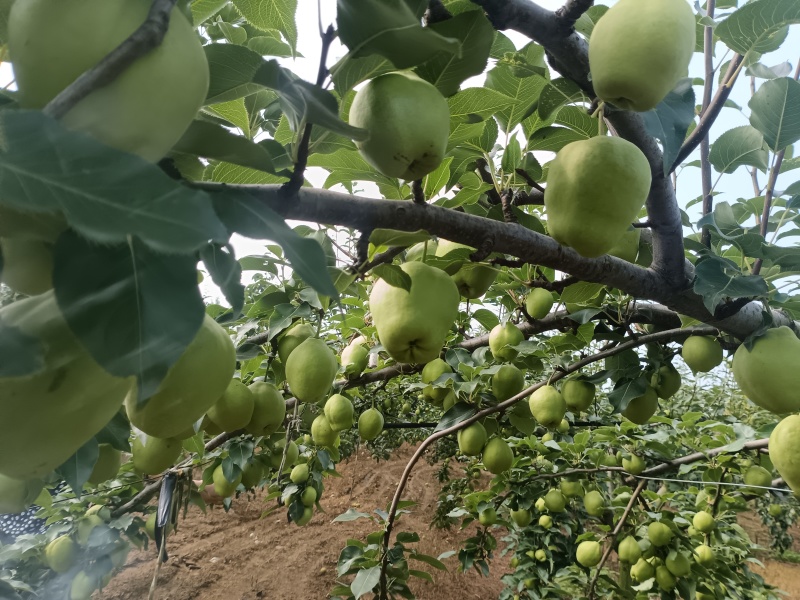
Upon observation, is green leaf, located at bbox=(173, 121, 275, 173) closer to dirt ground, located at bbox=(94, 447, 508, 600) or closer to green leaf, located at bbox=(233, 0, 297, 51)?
green leaf, located at bbox=(233, 0, 297, 51)

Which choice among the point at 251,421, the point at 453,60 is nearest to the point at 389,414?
the point at 251,421

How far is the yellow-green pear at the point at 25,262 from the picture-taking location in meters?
Result: 0.31

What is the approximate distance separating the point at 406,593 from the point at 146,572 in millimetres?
3262

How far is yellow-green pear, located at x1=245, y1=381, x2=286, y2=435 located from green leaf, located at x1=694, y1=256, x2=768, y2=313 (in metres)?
0.88

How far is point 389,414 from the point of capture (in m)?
3.53

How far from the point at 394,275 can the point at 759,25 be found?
2.06ft

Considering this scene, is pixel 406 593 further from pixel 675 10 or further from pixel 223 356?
pixel 675 10

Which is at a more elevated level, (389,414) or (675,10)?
(675,10)

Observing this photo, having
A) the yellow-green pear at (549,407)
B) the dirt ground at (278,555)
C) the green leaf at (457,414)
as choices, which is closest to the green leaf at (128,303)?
the yellow-green pear at (549,407)

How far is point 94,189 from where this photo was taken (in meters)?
0.22

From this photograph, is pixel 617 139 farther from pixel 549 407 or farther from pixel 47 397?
pixel 549 407

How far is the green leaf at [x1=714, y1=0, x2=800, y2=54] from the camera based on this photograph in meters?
0.70

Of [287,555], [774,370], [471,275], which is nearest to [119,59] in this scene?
[471,275]

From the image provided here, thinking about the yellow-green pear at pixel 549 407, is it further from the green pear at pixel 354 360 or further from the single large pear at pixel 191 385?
the single large pear at pixel 191 385
